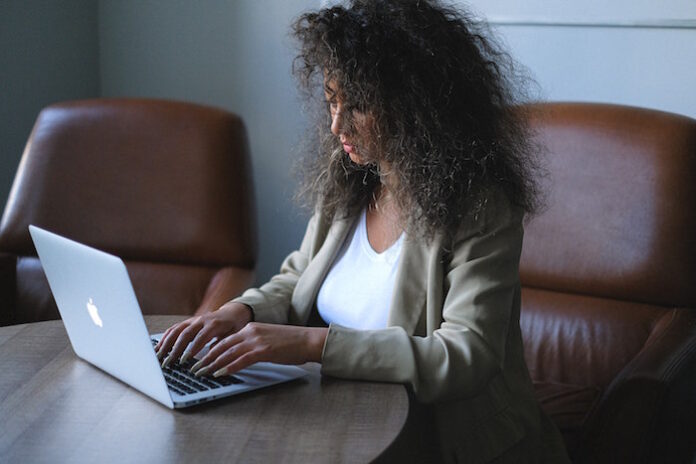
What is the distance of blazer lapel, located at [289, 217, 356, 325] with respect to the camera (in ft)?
5.55

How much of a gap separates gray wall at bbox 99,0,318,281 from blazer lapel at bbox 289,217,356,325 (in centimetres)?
112

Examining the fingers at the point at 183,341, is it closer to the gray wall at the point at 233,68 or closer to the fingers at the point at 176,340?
the fingers at the point at 176,340

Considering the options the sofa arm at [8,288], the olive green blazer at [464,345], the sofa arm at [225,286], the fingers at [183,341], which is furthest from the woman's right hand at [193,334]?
the sofa arm at [8,288]

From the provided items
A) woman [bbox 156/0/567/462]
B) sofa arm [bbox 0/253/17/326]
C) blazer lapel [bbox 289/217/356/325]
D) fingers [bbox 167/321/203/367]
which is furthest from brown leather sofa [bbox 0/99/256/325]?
fingers [bbox 167/321/203/367]

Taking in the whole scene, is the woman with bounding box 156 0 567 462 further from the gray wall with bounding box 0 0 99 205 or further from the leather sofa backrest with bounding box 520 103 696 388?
the gray wall with bounding box 0 0 99 205

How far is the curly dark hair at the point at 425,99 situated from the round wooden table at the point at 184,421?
336 mm

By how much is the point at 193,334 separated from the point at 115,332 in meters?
0.20

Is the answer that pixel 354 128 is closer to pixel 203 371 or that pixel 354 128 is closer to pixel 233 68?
pixel 203 371

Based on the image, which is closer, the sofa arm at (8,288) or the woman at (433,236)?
the woman at (433,236)

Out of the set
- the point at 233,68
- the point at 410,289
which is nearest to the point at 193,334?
the point at 410,289

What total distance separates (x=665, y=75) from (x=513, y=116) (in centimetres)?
92

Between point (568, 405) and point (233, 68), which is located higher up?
point (233, 68)

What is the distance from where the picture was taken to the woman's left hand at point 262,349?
1.32 metres

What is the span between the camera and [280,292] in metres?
1.76
